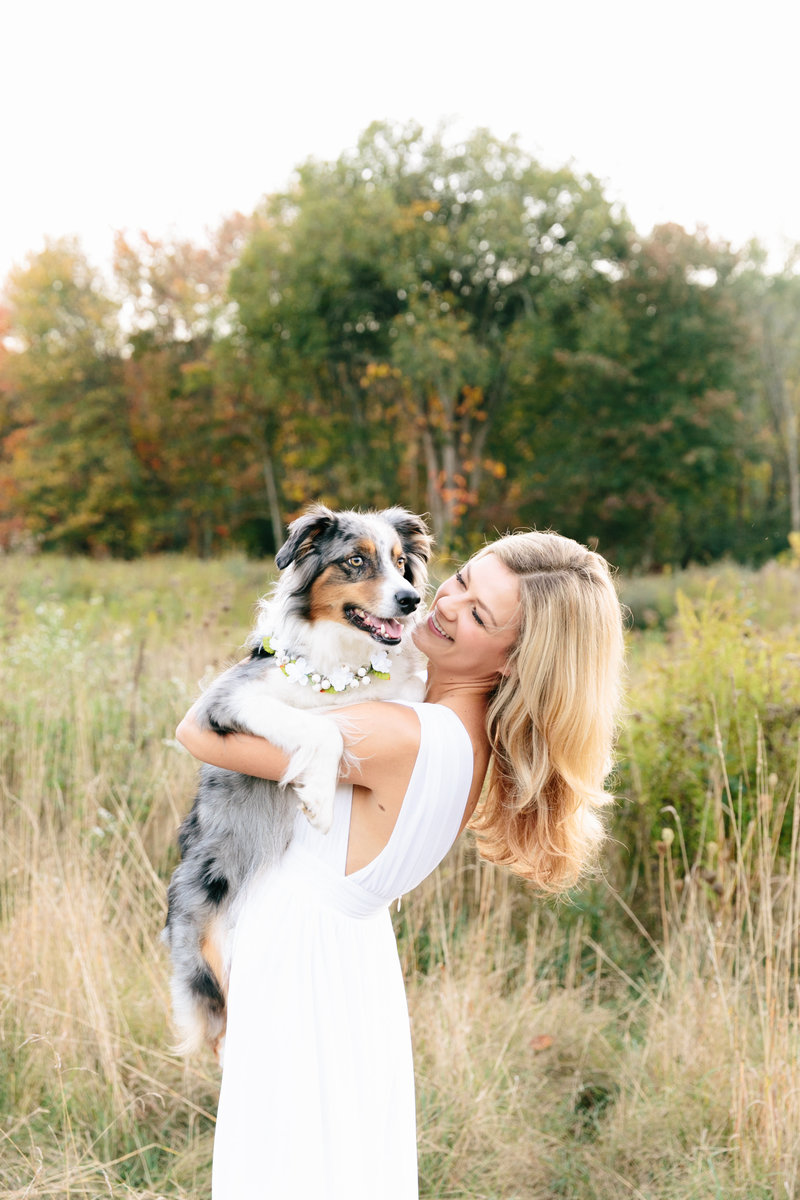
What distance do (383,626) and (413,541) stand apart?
41cm

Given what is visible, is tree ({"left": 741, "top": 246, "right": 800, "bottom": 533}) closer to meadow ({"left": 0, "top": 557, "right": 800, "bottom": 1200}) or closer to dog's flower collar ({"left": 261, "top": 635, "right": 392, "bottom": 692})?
meadow ({"left": 0, "top": 557, "right": 800, "bottom": 1200})

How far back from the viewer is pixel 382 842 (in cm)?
190

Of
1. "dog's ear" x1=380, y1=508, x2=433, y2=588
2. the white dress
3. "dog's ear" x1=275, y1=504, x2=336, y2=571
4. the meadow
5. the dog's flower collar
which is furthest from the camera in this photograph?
the meadow

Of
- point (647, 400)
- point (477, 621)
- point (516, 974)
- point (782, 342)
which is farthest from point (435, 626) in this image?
point (782, 342)

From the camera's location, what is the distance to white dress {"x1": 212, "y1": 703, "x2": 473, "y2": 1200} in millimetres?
1814

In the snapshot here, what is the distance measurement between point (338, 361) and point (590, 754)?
22.4 m

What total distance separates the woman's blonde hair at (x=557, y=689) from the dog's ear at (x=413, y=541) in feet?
1.69

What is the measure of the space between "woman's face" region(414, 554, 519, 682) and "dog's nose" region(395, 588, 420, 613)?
0.69 feet

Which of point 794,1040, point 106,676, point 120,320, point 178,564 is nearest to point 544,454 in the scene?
point 178,564

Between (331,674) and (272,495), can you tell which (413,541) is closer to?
(331,674)

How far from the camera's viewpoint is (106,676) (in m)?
5.53

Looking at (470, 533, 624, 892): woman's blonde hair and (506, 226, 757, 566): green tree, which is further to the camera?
(506, 226, 757, 566): green tree

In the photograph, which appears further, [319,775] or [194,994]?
[194,994]

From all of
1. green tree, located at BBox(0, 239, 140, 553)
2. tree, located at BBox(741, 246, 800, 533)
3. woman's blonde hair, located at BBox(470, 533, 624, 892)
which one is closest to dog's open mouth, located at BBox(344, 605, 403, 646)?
woman's blonde hair, located at BBox(470, 533, 624, 892)
